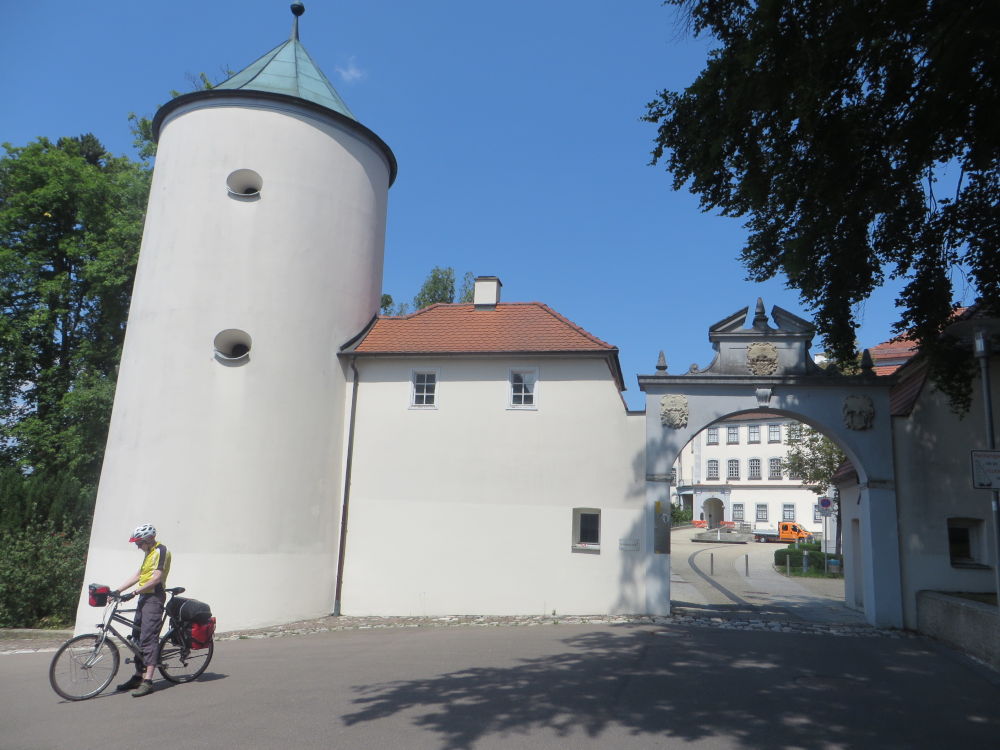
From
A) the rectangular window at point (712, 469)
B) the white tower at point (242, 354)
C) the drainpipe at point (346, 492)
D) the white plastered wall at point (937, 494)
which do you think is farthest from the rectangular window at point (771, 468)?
the white tower at point (242, 354)

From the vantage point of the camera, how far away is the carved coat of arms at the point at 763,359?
15.7m

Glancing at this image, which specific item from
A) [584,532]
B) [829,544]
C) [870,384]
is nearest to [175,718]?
[584,532]

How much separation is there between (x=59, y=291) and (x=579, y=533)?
18.8 m

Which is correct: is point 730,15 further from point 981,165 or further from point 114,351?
point 114,351

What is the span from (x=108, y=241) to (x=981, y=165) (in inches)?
908

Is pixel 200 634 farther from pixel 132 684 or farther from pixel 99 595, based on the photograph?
pixel 99 595

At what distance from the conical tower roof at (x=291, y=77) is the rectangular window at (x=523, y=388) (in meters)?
7.23

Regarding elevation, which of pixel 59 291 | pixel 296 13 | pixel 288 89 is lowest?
pixel 59 291

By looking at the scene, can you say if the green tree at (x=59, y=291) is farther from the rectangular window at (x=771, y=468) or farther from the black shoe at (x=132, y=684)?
the rectangular window at (x=771, y=468)

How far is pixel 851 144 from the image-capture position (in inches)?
403

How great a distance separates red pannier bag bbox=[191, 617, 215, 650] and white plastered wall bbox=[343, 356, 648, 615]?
7493 millimetres

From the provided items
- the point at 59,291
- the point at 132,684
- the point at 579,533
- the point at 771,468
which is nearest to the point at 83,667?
the point at 132,684

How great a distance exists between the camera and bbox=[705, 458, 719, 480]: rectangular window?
216ft

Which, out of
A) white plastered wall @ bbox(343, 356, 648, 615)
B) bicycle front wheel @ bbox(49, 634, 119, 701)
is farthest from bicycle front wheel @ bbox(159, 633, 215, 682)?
white plastered wall @ bbox(343, 356, 648, 615)
